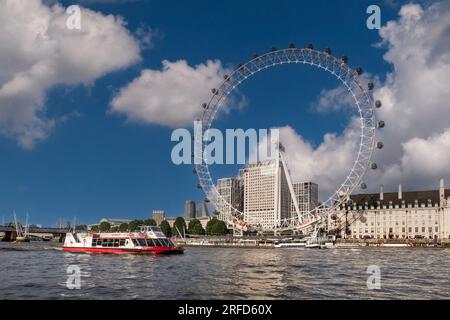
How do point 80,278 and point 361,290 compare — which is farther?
point 80,278

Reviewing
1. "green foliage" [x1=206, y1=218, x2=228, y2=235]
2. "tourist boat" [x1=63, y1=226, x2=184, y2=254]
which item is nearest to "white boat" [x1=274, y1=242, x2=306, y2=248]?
"tourist boat" [x1=63, y1=226, x2=184, y2=254]

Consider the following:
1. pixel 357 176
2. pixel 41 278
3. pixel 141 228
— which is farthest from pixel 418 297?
pixel 357 176

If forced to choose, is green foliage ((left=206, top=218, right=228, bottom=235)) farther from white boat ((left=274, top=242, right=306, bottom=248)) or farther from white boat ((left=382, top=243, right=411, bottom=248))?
white boat ((left=382, top=243, right=411, bottom=248))

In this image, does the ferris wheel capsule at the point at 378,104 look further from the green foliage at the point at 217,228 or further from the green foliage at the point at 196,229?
the green foliage at the point at 196,229

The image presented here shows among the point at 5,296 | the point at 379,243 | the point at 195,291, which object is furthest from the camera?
the point at 379,243

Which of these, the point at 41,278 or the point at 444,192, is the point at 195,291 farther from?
the point at 444,192

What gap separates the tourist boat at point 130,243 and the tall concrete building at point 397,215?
8089cm

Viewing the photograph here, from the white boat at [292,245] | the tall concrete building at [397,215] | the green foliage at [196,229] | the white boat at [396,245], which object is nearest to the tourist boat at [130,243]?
the white boat at [292,245]

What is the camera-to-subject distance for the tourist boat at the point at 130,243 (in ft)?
221

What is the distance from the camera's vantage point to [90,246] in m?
74.2

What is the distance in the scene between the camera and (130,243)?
69000 mm

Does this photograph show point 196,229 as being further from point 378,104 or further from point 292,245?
point 378,104

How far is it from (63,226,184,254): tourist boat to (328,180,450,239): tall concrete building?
265 feet

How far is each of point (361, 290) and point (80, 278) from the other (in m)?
16.3
